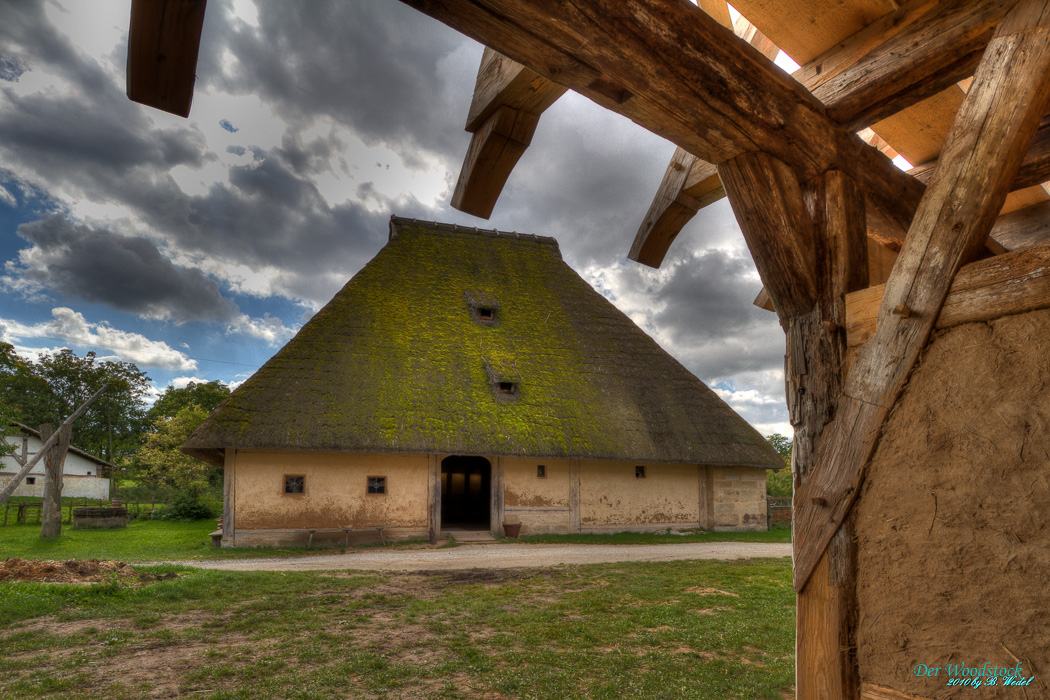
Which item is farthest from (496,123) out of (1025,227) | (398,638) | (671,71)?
(398,638)

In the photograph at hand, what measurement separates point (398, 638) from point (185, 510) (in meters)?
18.4

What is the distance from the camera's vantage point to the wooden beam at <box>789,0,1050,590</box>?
2.12 meters

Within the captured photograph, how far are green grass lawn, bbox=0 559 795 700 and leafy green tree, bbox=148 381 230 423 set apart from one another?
37.2 m

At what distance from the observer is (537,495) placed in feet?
48.2

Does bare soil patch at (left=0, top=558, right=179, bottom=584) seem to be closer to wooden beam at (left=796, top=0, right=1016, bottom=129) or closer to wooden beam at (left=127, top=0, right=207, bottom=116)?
wooden beam at (left=127, top=0, right=207, bottom=116)

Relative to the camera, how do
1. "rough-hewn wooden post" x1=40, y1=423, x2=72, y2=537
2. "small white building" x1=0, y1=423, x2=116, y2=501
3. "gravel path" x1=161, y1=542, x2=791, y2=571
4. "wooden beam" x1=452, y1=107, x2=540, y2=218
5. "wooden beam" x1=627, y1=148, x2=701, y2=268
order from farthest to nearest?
"small white building" x1=0, y1=423, x2=116, y2=501, "rough-hewn wooden post" x1=40, y1=423, x2=72, y2=537, "gravel path" x1=161, y1=542, x2=791, y2=571, "wooden beam" x1=627, y1=148, x2=701, y2=268, "wooden beam" x1=452, y1=107, x2=540, y2=218

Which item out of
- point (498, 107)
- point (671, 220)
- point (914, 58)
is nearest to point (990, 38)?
point (914, 58)

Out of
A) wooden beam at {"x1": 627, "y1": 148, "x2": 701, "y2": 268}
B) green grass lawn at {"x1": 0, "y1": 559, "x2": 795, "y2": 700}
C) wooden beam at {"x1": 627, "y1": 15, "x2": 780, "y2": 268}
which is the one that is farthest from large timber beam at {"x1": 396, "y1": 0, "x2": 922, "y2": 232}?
green grass lawn at {"x1": 0, "y1": 559, "x2": 795, "y2": 700}

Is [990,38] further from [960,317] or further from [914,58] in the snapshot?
[960,317]

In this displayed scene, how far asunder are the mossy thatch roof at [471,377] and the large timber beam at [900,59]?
11.5 metres

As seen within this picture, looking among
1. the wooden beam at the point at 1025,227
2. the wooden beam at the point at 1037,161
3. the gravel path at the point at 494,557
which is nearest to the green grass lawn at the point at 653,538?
the gravel path at the point at 494,557

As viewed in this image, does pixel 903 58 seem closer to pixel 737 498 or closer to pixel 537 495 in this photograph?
pixel 537 495

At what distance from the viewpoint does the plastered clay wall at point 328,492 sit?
41.4 ft

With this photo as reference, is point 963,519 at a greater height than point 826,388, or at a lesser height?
lesser
